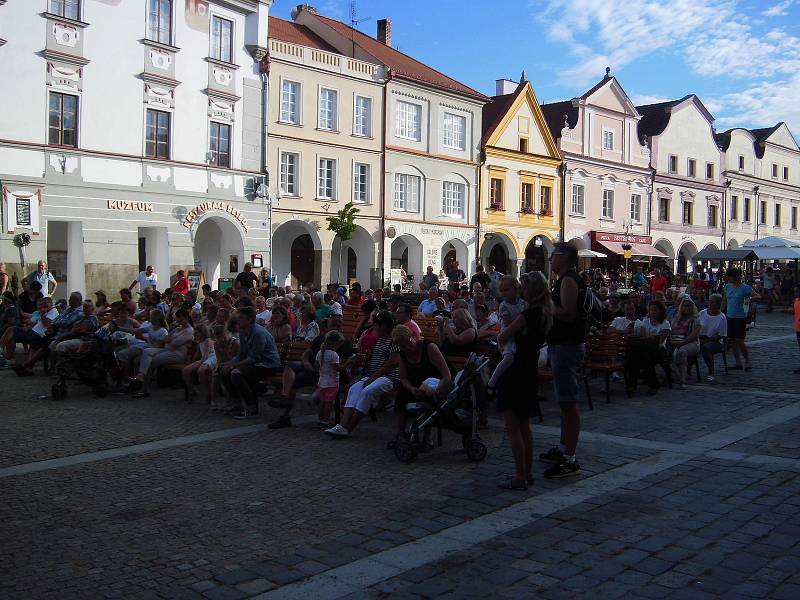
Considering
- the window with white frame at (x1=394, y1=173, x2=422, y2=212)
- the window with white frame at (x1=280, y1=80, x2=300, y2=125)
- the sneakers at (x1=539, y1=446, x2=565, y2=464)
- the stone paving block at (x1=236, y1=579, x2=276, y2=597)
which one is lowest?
the stone paving block at (x1=236, y1=579, x2=276, y2=597)

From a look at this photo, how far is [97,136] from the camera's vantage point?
23.9m

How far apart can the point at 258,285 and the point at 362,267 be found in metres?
12.9

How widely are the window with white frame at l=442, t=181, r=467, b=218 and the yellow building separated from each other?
131cm

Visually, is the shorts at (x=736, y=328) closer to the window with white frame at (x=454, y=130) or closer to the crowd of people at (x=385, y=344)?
the crowd of people at (x=385, y=344)

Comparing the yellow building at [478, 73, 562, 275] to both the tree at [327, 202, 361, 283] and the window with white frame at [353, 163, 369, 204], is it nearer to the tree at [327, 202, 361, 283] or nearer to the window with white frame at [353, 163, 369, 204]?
the window with white frame at [353, 163, 369, 204]

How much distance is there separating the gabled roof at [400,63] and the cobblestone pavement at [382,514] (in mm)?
27146

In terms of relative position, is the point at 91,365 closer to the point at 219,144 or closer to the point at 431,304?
the point at 431,304

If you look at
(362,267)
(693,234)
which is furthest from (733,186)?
(362,267)

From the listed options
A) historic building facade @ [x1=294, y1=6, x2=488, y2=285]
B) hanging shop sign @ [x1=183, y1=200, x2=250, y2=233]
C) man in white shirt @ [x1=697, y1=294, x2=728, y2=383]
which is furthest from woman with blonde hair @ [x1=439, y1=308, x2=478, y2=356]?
historic building facade @ [x1=294, y1=6, x2=488, y2=285]

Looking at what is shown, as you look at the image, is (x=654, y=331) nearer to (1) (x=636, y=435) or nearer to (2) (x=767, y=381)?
(2) (x=767, y=381)

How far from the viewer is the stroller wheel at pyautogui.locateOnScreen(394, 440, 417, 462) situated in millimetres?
7668

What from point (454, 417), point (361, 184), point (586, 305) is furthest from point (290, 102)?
point (586, 305)

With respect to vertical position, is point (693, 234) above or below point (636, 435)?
above

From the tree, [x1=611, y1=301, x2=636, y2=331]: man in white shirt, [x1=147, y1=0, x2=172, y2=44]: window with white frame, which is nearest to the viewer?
[x1=611, y1=301, x2=636, y2=331]: man in white shirt
